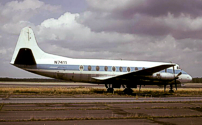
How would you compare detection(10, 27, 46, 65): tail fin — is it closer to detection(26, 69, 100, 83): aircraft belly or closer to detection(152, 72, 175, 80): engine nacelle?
detection(26, 69, 100, 83): aircraft belly

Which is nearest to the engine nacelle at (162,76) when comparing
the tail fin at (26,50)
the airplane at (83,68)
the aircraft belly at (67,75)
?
the airplane at (83,68)

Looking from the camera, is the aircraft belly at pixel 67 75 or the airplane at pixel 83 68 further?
the aircraft belly at pixel 67 75

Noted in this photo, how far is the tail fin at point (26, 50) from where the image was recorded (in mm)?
22992

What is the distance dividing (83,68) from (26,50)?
7287 mm

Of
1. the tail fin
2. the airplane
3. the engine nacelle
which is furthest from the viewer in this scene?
the engine nacelle

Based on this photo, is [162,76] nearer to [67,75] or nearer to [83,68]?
[83,68]

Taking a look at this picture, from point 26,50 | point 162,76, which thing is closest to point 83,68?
point 26,50

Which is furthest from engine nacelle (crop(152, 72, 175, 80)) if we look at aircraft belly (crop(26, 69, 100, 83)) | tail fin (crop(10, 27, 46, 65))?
tail fin (crop(10, 27, 46, 65))

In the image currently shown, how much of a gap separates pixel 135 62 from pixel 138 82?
335 centimetres

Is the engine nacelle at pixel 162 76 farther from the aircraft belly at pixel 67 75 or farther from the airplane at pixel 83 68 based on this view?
the aircraft belly at pixel 67 75

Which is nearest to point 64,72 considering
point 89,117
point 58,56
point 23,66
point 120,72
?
point 58,56

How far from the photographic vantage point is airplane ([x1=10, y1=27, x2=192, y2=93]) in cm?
2455

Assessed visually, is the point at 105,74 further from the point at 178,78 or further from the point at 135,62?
the point at 178,78

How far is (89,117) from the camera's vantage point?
1113 centimetres
